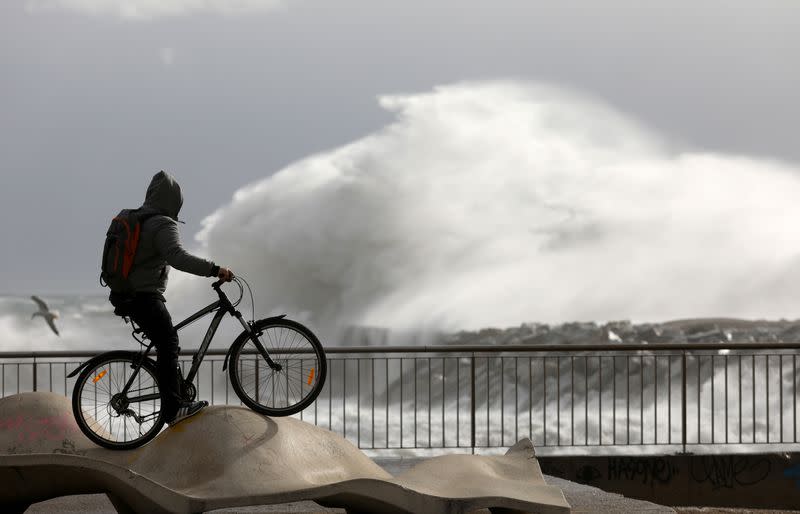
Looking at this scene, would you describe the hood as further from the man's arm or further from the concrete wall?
the concrete wall

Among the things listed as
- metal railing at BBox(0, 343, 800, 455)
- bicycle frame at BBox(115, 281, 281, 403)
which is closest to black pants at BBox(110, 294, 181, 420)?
bicycle frame at BBox(115, 281, 281, 403)

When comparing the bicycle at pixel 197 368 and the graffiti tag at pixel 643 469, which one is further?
the graffiti tag at pixel 643 469

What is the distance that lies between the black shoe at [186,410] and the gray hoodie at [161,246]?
2.36 ft

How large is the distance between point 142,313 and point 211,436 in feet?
2.92

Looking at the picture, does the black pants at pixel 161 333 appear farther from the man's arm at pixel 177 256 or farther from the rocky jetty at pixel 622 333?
the rocky jetty at pixel 622 333

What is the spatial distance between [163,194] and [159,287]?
1.89 feet

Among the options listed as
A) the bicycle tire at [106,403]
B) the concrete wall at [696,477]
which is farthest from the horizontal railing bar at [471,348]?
the bicycle tire at [106,403]

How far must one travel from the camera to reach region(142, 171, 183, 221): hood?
21.0 feet

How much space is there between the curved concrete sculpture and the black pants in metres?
0.24

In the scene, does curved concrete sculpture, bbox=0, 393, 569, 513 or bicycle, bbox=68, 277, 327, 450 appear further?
bicycle, bbox=68, 277, 327, 450

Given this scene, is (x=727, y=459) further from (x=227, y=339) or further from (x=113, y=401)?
(x=227, y=339)

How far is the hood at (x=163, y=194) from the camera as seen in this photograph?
21.0 ft

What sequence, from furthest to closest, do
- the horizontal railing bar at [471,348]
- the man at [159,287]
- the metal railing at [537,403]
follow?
1. the metal railing at [537,403]
2. the horizontal railing bar at [471,348]
3. the man at [159,287]

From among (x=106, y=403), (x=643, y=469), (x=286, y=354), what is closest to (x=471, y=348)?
(x=643, y=469)
